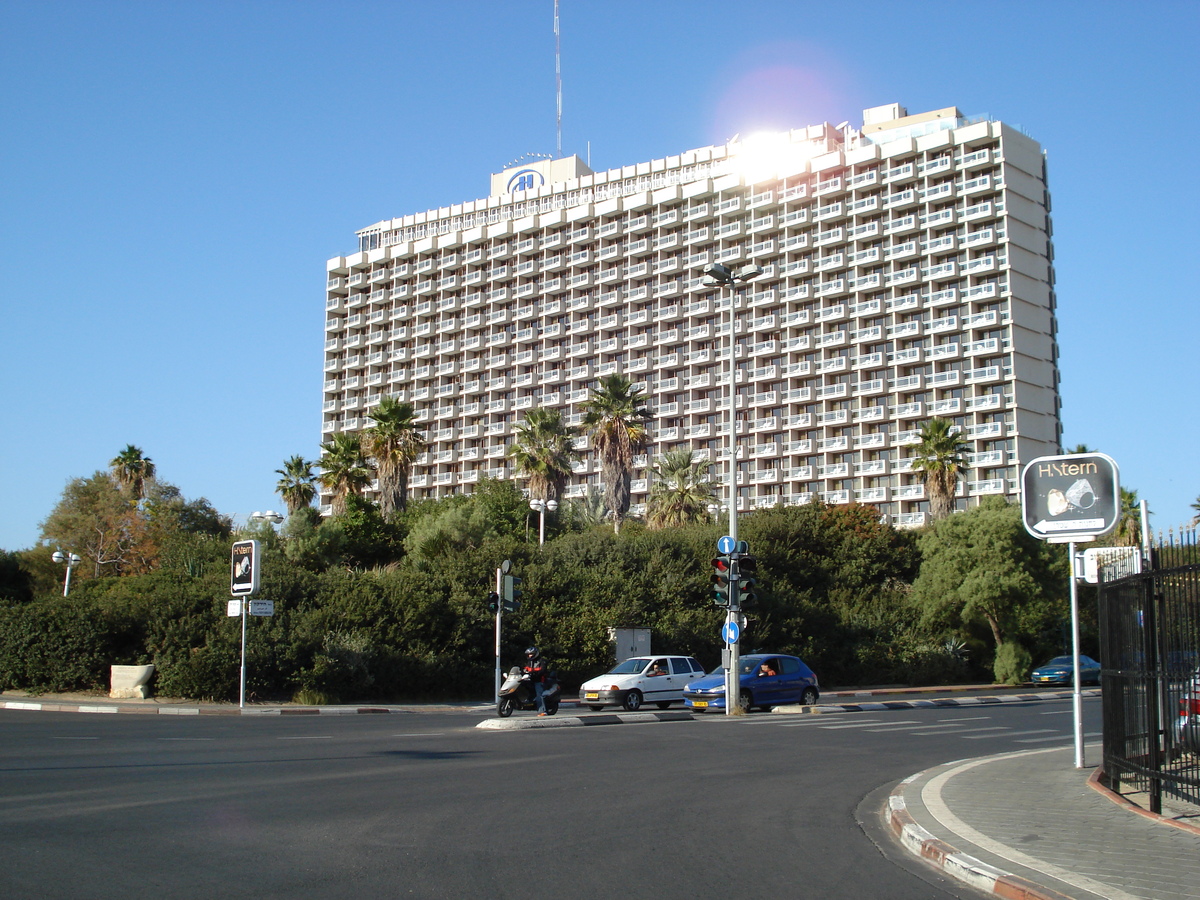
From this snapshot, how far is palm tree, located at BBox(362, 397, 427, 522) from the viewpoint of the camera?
60.5 meters

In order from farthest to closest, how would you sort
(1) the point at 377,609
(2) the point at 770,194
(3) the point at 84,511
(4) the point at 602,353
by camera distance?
1. (4) the point at 602,353
2. (2) the point at 770,194
3. (3) the point at 84,511
4. (1) the point at 377,609

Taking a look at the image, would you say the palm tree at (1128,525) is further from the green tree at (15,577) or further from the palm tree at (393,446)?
the green tree at (15,577)

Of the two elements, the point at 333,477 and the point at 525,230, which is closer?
the point at 333,477

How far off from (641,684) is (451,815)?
59.1ft

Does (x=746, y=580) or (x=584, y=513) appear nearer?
(x=746, y=580)

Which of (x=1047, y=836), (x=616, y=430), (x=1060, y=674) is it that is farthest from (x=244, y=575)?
(x=616, y=430)

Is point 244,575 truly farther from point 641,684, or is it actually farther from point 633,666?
point 641,684

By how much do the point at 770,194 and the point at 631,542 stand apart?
60549mm

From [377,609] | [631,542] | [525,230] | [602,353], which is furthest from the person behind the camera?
[525,230]

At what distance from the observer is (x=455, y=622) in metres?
32.4

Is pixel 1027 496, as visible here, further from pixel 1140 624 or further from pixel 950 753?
pixel 950 753

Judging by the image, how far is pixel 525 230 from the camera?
108 meters

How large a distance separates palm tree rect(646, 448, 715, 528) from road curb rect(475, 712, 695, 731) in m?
31.3

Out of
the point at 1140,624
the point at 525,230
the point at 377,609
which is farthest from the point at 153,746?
the point at 525,230
